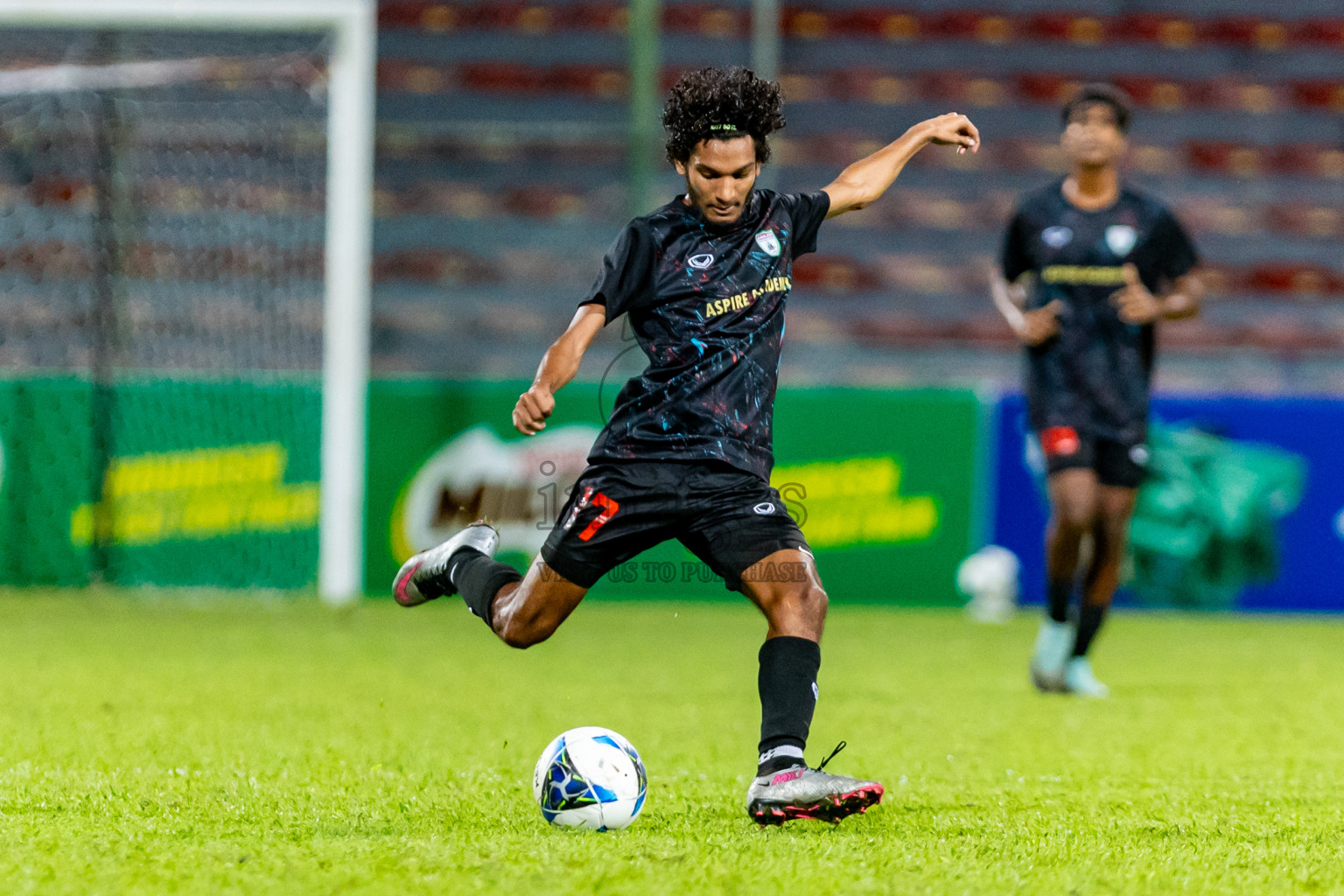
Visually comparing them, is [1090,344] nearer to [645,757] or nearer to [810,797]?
[645,757]

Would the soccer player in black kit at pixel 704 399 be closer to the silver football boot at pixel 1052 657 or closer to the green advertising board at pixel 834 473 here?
the silver football boot at pixel 1052 657

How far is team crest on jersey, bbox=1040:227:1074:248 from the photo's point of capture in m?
5.79

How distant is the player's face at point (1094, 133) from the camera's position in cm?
561

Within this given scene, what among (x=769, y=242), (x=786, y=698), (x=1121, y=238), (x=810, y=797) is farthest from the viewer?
(x=1121, y=238)

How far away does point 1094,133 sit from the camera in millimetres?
5629

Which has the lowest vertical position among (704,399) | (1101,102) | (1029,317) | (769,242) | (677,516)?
(677,516)

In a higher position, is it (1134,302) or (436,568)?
(1134,302)

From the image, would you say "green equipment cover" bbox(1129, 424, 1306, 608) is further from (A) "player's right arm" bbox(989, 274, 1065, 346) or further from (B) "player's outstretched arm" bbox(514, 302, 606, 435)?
(B) "player's outstretched arm" bbox(514, 302, 606, 435)

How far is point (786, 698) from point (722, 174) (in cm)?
106

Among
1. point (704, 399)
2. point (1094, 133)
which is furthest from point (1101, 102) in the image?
point (704, 399)

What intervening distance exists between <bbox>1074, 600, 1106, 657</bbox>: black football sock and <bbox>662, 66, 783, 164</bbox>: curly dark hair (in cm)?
280

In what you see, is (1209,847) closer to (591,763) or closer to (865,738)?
(591,763)

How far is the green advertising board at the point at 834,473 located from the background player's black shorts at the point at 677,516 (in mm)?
5248

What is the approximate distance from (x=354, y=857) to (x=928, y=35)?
956 centimetres
